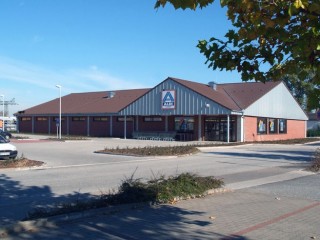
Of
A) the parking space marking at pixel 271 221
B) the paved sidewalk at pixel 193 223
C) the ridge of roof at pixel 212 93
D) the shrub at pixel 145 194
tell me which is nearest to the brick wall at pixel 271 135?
the ridge of roof at pixel 212 93

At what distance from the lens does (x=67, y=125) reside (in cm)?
5428

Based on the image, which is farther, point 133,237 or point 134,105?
point 134,105

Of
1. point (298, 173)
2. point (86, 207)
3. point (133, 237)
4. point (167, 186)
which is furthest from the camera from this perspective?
point (298, 173)

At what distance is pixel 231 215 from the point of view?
8258mm

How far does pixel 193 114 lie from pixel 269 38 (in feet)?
118

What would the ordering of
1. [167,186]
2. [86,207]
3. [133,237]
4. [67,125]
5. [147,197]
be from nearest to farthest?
1. [133,237]
2. [86,207]
3. [147,197]
4. [167,186]
5. [67,125]

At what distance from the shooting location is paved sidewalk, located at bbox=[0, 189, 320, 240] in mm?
6770

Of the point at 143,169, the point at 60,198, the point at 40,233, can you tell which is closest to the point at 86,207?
the point at 40,233

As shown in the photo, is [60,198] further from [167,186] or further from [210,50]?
[210,50]

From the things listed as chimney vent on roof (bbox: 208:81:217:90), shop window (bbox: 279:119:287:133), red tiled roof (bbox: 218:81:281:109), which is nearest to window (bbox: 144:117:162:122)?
chimney vent on roof (bbox: 208:81:217:90)

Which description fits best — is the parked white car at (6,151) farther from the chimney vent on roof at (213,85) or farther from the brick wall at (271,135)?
the chimney vent on roof at (213,85)

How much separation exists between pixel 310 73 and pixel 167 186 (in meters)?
5.09

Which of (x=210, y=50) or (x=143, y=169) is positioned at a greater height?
(x=210, y=50)

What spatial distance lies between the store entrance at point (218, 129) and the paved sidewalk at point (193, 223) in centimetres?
3214
